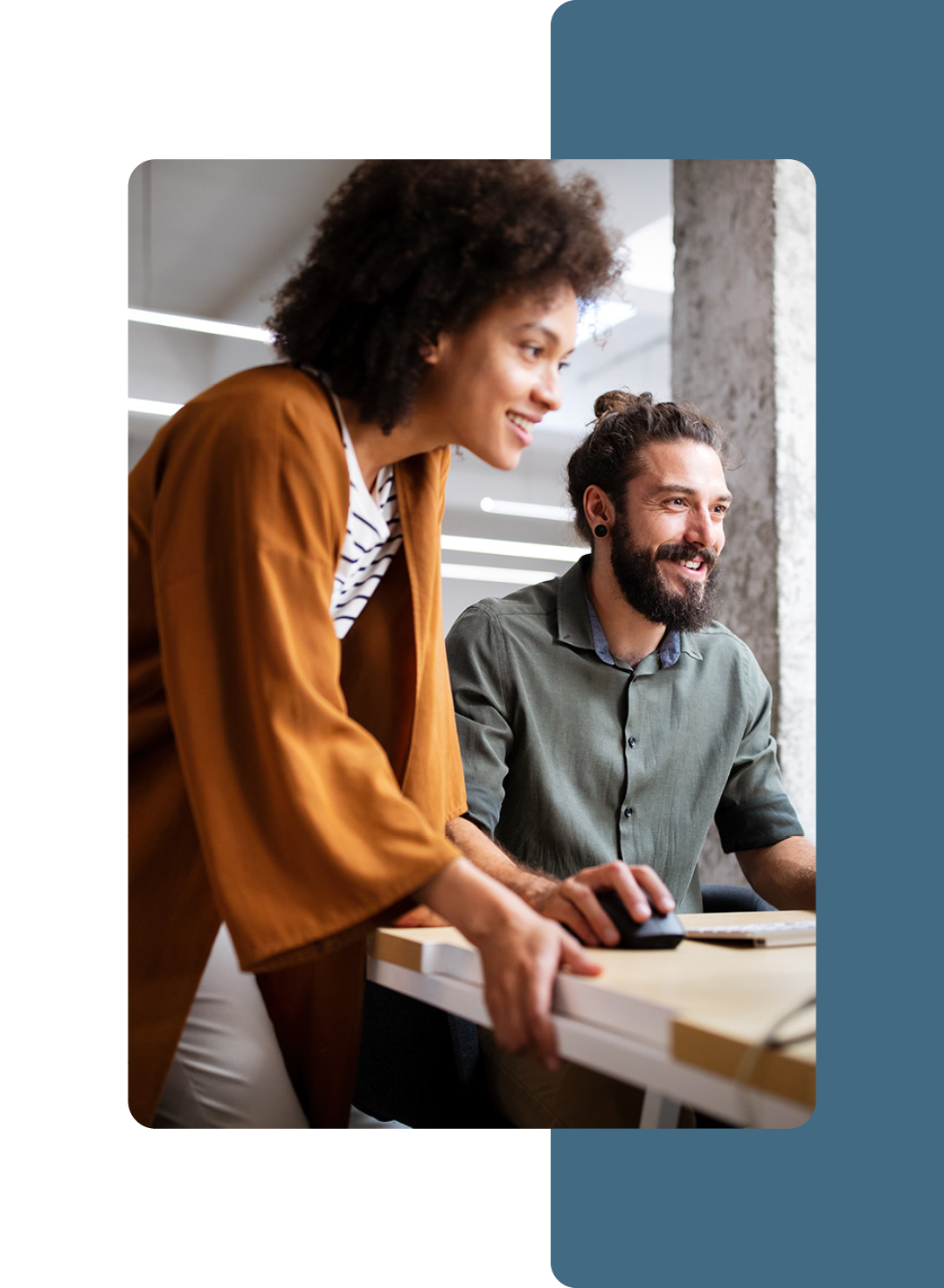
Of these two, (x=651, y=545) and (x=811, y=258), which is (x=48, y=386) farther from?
(x=811, y=258)

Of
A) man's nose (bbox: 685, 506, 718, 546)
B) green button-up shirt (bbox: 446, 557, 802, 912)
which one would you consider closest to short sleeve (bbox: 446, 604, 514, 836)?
green button-up shirt (bbox: 446, 557, 802, 912)

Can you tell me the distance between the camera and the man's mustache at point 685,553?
1.19m

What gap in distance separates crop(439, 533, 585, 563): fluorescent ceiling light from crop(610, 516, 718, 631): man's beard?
52 mm

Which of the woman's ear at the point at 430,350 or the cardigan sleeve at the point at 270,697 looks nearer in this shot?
the cardigan sleeve at the point at 270,697

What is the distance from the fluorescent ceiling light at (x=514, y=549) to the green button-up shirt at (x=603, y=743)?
0.02 metres

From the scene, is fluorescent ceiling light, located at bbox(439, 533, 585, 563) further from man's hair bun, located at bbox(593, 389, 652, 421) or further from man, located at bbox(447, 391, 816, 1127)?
man's hair bun, located at bbox(593, 389, 652, 421)

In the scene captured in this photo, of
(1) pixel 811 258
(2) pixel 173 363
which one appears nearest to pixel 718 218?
(1) pixel 811 258

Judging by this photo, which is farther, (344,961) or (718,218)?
(718,218)

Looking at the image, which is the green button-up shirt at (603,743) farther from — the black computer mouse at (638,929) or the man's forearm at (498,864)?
the black computer mouse at (638,929)

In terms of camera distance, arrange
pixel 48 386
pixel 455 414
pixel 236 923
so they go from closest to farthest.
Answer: pixel 236 923 → pixel 455 414 → pixel 48 386

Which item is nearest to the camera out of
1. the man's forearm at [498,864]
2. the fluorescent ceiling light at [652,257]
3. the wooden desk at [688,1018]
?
the wooden desk at [688,1018]

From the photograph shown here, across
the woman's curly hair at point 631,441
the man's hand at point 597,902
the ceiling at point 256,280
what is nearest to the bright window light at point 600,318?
the ceiling at point 256,280

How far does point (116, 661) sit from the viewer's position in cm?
107
